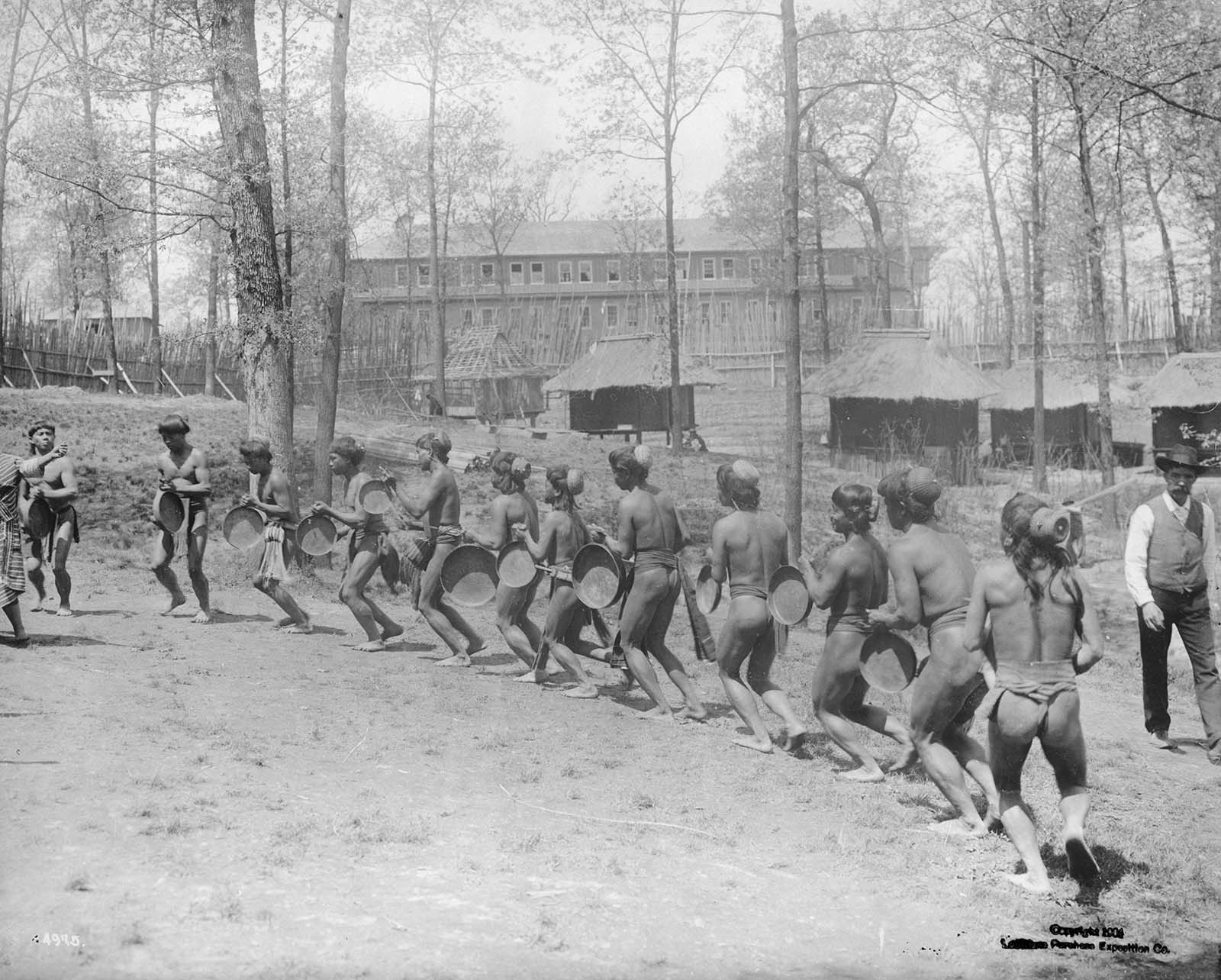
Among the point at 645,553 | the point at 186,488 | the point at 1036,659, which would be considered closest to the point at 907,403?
the point at 186,488

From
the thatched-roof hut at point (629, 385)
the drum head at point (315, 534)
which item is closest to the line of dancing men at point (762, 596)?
the drum head at point (315, 534)

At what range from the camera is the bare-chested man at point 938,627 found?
6457 millimetres

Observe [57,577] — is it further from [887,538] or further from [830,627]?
[887,538]

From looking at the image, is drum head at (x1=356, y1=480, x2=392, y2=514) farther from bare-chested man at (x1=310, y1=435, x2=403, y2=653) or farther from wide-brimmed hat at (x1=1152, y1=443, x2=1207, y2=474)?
wide-brimmed hat at (x1=1152, y1=443, x2=1207, y2=474)

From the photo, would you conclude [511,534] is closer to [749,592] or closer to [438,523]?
[438,523]

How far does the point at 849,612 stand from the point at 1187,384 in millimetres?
25439

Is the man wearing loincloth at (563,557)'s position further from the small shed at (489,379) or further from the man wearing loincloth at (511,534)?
the small shed at (489,379)

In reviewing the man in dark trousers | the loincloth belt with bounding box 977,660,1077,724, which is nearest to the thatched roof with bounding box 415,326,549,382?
the man in dark trousers

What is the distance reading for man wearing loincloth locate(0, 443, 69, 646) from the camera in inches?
369

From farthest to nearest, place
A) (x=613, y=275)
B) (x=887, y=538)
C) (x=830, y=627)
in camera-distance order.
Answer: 1. (x=613, y=275)
2. (x=887, y=538)
3. (x=830, y=627)

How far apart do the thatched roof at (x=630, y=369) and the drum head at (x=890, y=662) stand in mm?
27829

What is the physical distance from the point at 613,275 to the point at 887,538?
36.1 m

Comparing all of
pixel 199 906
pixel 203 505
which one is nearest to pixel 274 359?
pixel 203 505

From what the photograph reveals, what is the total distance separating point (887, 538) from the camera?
2167 centimetres
